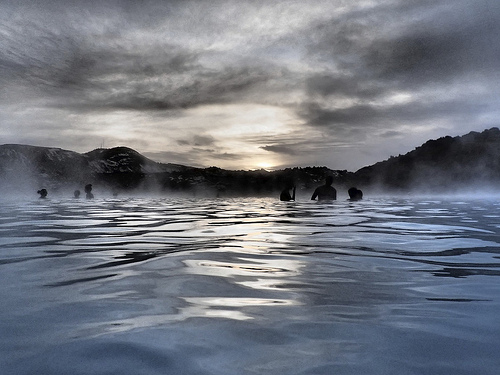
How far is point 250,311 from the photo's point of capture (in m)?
2.39

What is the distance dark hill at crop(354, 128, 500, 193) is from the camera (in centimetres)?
8550

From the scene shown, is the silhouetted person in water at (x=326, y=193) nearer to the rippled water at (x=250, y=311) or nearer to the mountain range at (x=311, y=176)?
the rippled water at (x=250, y=311)

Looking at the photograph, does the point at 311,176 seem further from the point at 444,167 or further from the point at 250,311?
the point at 250,311

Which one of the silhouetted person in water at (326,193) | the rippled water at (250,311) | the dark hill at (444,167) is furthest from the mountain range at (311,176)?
the rippled water at (250,311)

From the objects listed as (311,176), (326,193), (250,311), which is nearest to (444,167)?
(311,176)

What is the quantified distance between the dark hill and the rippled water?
3417 inches

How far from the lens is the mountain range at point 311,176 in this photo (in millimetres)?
80625

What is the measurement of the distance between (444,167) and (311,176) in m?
39.2

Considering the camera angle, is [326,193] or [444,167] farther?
[444,167]

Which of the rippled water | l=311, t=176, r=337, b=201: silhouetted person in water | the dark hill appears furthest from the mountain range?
the rippled water

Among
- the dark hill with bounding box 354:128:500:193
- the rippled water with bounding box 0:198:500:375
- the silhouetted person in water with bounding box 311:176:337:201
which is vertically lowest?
the rippled water with bounding box 0:198:500:375

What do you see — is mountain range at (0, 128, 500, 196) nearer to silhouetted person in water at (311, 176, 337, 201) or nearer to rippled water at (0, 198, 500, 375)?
silhouetted person in water at (311, 176, 337, 201)

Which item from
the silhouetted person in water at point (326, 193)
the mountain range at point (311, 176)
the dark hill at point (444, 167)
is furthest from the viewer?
the dark hill at point (444, 167)

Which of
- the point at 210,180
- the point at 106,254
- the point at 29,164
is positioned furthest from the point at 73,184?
the point at 106,254
